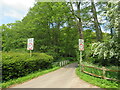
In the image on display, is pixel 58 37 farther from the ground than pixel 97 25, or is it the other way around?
pixel 97 25

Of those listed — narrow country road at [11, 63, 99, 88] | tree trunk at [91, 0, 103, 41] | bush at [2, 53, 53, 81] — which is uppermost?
tree trunk at [91, 0, 103, 41]

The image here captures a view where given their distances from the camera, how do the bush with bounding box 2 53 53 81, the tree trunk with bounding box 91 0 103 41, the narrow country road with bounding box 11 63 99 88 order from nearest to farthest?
the narrow country road with bounding box 11 63 99 88 < the bush with bounding box 2 53 53 81 < the tree trunk with bounding box 91 0 103 41

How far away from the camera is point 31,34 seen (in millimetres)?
13969

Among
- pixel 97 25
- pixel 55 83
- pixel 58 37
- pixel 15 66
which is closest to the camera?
pixel 55 83

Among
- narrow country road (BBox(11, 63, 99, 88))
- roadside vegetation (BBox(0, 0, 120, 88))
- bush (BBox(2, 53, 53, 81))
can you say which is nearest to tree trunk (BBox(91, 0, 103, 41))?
roadside vegetation (BBox(0, 0, 120, 88))

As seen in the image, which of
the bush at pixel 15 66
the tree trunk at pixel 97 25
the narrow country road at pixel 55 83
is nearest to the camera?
the narrow country road at pixel 55 83

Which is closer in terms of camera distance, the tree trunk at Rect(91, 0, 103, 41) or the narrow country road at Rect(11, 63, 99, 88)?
the narrow country road at Rect(11, 63, 99, 88)

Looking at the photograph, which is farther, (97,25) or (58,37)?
(58,37)

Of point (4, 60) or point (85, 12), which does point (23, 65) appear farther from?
point (85, 12)

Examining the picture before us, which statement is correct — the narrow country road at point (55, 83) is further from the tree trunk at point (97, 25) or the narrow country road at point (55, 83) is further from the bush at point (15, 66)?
the tree trunk at point (97, 25)

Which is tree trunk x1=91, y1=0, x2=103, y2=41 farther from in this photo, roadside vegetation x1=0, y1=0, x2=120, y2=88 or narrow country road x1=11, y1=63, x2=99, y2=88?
narrow country road x1=11, y1=63, x2=99, y2=88

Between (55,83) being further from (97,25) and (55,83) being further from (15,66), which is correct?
(97,25)

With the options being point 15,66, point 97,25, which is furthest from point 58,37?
point 15,66

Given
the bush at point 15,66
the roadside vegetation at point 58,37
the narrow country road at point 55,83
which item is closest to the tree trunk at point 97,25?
the roadside vegetation at point 58,37
